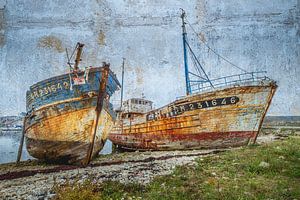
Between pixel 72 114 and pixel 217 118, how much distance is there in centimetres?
713

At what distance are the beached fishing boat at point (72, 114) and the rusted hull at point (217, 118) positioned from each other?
4483 mm

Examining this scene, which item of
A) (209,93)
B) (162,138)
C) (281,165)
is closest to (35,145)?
(162,138)

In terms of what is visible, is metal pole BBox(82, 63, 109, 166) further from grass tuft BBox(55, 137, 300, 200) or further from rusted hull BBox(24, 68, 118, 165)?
grass tuft BBox(55, 137, 300, 200)

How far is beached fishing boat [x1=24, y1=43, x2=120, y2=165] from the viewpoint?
9.28 m

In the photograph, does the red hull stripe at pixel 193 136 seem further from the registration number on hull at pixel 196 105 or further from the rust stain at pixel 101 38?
the rust stain at pixel 101 38

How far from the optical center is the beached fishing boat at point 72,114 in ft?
30.5

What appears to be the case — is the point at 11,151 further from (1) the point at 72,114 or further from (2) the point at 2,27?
(1) the point at 72,114

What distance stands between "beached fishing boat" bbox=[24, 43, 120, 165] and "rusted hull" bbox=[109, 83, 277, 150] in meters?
4.48

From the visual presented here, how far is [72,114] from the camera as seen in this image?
936cm

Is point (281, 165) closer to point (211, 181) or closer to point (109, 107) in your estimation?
point (211, 181)

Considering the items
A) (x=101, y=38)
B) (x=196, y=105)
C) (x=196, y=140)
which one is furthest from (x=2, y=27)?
(x=196, y=140)

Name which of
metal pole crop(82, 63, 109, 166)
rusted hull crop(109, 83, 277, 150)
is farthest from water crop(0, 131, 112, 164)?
rusted hull crop(109, 83, 277, 150)

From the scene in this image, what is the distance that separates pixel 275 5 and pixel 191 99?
604cm

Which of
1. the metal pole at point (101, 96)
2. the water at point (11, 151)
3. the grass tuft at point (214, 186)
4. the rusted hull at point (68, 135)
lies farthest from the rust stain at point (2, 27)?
the grass tuft at point (214, 186)
